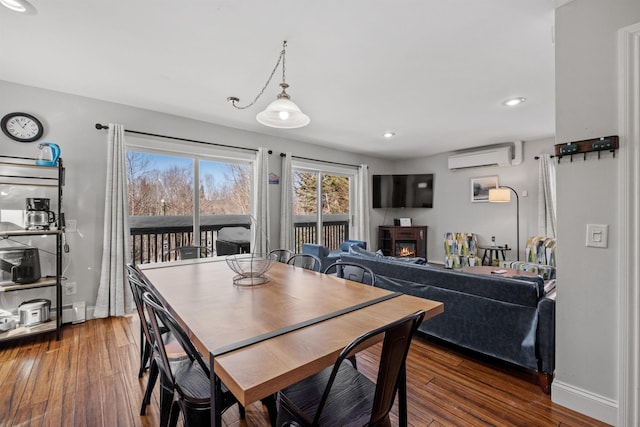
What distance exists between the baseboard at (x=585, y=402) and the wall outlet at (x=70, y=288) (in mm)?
4353

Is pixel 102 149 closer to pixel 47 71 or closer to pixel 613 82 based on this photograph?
pixel 47 71

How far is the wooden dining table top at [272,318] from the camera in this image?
80cm

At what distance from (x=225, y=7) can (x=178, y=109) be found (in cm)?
208

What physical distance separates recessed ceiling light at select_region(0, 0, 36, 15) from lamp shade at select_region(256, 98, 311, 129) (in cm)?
152

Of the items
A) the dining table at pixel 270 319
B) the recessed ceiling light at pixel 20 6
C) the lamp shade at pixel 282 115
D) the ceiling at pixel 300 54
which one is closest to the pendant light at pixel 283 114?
the lamp shade at pixel 282 115

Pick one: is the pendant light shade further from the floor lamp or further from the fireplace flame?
the fireplace flame

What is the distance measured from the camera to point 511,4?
1778 millimetres

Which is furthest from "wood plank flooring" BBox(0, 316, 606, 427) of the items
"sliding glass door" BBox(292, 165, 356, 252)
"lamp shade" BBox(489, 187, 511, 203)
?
"lamp shade" BBox(489, 187, 511, 203)

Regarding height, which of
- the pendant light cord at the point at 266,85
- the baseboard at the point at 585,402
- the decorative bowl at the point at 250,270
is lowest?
the baseboard at the point at 585,402

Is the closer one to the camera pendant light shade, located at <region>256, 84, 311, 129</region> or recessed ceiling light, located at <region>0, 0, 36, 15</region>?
recessed ceiling light, located at <region>0, 0, 36, 15</region>

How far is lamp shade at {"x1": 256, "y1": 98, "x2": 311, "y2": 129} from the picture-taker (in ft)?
6.37

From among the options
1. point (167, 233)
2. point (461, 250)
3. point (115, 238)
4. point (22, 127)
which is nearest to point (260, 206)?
point (167, 233)

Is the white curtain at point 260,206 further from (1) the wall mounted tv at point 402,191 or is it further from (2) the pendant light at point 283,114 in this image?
(1) the wall mounted tv at point 402,191

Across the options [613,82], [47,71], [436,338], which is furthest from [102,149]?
[613,82]
